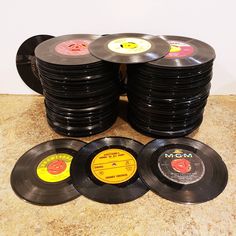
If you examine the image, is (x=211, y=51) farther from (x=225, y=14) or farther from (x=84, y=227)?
(x=84, y=227)

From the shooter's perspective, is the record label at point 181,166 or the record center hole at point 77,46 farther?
the record center hole at point 77,46

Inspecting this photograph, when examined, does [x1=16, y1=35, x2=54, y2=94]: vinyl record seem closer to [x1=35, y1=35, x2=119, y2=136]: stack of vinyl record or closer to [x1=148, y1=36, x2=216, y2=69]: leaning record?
[x1=35, y1=35, x2=119, y2=136]: stack of vinyl record

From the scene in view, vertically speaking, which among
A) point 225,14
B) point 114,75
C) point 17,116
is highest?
point 225,14

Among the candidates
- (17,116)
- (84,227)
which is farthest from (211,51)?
(17,116)

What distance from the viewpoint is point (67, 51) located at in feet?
3.05

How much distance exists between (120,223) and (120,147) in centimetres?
28

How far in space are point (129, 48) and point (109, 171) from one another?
420 millimetres

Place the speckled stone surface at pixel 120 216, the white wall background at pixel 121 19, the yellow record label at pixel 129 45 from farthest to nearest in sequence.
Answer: the white wall background at pixel 121 19 < the yellow record label at pixel 129 45 < the speckled stone surface at pixel 120 216

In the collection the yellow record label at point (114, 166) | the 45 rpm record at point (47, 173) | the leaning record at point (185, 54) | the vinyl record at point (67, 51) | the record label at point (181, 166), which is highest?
the leaning record at point (185, 54)

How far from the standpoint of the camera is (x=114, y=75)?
0.94 m

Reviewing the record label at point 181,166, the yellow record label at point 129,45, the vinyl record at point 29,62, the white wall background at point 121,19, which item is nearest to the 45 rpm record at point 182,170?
the record label at point 181,166

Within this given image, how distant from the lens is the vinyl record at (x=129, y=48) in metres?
0.87

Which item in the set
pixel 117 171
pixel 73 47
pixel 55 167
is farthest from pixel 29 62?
pixel 117 171

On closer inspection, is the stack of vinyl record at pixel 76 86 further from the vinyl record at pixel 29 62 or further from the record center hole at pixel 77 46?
the vinyl record at pixel 29 62
